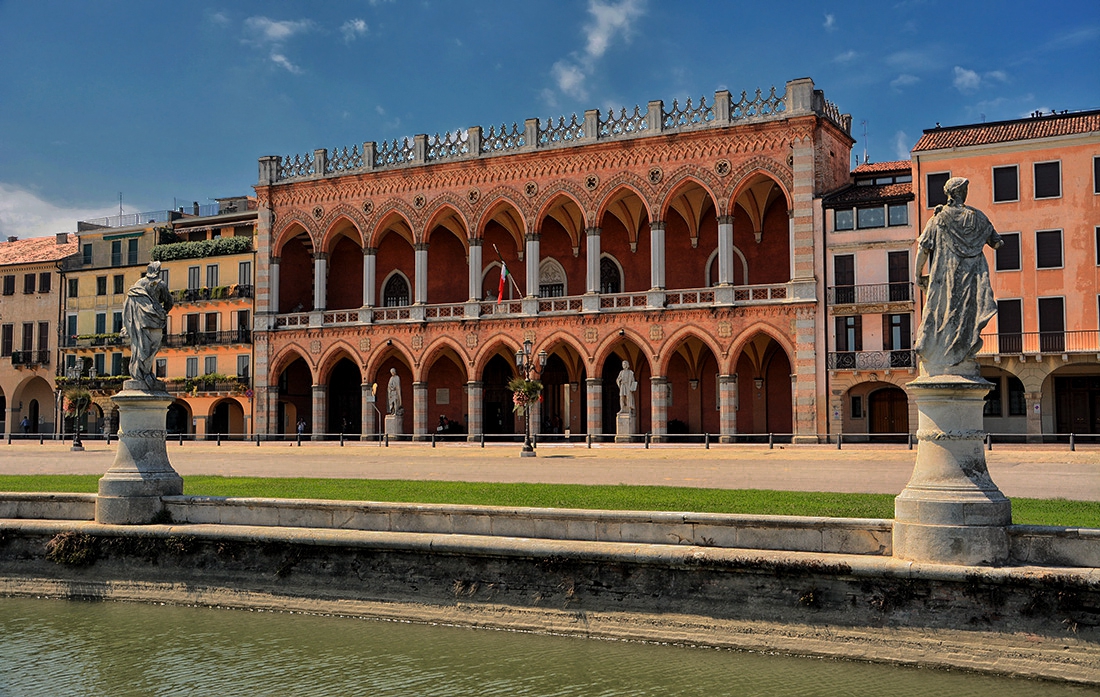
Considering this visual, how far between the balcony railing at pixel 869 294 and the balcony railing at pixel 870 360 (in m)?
1.75

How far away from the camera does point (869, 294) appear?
35938 millimetres

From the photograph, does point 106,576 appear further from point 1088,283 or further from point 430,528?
point 1088,283

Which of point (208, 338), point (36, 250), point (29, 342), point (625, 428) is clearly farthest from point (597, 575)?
point (36, 250)

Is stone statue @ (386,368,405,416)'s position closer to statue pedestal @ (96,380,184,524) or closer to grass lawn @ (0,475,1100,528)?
grass lawn @ (0,475,1100,528)

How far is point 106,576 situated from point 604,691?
301 inches

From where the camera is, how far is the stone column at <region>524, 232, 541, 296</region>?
4228cm

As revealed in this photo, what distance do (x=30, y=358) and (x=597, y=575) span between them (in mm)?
52510

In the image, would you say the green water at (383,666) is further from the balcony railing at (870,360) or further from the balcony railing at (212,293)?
the balcony railing at (212,293)

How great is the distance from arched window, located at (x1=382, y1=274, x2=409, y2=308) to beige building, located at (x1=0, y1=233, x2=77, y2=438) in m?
19.5

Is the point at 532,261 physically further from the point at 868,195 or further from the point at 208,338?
the point at 208,338

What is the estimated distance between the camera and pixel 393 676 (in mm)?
10688

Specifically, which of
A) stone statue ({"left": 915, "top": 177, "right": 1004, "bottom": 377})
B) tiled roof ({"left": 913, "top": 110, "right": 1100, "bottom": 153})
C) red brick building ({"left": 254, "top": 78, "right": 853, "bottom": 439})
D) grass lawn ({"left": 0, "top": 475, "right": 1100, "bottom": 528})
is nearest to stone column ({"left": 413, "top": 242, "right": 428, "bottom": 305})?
red brick building ({"left": 254, "top": 78, "right": 853, "bottom": 439})

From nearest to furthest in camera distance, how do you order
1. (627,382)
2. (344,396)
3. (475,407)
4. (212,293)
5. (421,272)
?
(627,382)
(475,407)
(421,272)
(212,293)
(344,396)

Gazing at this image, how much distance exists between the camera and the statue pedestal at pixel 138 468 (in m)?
14.4
